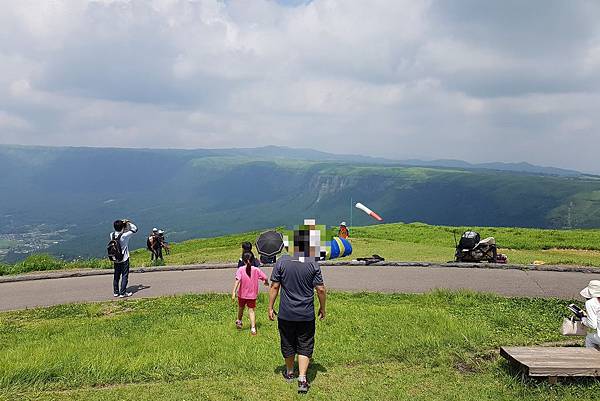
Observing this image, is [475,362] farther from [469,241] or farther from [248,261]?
[469,241]

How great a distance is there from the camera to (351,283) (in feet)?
55.2

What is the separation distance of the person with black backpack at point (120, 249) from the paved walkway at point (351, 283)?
2.05 feet

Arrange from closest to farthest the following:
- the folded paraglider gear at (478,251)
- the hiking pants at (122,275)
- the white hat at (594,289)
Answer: the white hat at (594,289) < the hiking pants at (122,275) < the folded paraglider gear at (478,251)

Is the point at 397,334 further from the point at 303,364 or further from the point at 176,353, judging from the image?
the point at 176,353

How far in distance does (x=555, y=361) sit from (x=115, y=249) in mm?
12405

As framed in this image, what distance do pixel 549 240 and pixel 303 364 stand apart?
2946 centimetres

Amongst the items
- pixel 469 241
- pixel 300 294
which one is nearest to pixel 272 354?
pixel 300 294

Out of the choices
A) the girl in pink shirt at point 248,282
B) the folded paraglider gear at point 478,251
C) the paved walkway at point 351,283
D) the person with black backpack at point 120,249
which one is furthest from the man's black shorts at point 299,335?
the folded paraglider gear at point 478,251

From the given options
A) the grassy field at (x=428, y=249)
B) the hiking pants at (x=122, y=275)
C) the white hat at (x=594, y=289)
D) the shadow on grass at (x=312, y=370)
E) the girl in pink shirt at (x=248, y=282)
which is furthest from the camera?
the grassy field at (x=428, y=249)

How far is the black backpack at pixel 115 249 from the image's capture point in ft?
48.6

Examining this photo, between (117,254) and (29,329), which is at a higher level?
(117,254)

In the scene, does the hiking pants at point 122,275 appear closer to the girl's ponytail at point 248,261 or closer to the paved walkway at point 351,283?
the paved walkway at point 351,283

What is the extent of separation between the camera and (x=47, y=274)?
63.2 ft

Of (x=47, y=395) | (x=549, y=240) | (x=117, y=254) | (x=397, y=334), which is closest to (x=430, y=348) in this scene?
(x=397, y=334)
